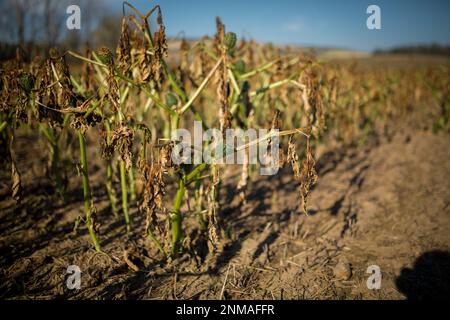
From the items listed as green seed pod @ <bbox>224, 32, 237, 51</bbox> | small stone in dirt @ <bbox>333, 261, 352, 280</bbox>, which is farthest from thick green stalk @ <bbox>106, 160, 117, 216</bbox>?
small stone in dirt @ <bbox>333, 261, 352, 280</bbox>

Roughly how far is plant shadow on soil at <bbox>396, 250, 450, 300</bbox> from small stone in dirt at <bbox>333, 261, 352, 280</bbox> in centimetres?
29

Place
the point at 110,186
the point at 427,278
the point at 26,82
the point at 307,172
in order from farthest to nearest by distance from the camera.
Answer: the point at 110,186 → the point at 427,278 → the point at 26,82 → the point at 307,172

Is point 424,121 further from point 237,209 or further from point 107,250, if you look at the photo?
point 107,250

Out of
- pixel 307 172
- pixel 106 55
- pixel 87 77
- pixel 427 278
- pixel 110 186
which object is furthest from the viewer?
Answer: pixel 110 186

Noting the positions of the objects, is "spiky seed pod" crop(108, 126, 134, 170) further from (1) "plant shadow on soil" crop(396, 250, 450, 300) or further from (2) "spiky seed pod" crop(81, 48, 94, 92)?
(1) "plant shadow on soil" crop(396, 250, 450, 300)

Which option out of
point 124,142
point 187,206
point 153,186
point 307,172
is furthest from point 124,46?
point 187,206

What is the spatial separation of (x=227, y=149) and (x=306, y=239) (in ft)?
4.07

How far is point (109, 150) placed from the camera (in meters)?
1.43

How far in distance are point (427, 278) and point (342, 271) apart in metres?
0.53

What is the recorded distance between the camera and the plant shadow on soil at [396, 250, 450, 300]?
67.6 inches

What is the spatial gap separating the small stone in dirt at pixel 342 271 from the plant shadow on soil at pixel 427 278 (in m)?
0.29

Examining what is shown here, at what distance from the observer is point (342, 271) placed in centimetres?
186

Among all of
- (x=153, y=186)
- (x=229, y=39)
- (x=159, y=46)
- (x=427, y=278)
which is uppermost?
(x=229, y=39)

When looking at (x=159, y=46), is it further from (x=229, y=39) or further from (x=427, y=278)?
(x=427, y=278)
